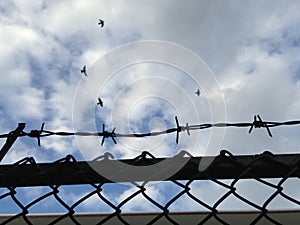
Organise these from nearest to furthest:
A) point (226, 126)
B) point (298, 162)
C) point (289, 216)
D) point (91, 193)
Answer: point (298, 162) < point (91, 193) < point (226, 126) < point (289, 216)

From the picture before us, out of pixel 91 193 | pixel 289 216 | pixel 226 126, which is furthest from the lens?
pixel 289 216

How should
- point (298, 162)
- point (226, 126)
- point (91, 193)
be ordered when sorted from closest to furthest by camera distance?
point (298, 162)
point (91, 193)
point (226, 126)

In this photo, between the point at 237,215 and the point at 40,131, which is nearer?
the point at 40,131

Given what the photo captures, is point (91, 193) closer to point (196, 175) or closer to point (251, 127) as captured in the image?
point (196, 175)

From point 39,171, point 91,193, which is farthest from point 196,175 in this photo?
point 39,171

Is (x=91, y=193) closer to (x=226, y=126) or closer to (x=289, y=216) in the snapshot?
(x=226, y=126)

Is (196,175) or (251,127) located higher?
(251,127)

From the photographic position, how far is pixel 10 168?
3.59 ft

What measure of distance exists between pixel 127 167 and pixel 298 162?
17.4 inches

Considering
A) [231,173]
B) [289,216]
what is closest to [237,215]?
[289,216]

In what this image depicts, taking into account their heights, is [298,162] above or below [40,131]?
below

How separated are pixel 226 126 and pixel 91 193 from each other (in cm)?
55

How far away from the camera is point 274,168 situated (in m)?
0.99

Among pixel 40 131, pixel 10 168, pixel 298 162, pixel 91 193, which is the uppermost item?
pixel 40 131
